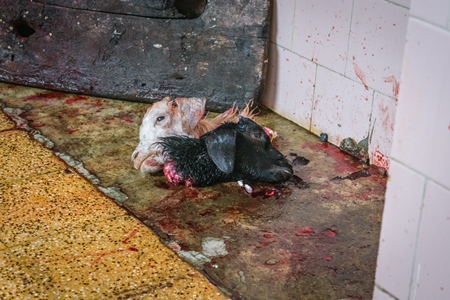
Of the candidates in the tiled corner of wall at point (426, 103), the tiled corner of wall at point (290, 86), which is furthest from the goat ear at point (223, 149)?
the tiled corner of wall at point (426, 103)

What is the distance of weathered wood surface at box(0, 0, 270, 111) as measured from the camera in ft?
18.5

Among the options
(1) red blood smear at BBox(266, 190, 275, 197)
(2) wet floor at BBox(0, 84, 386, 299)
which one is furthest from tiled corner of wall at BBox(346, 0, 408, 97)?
(1) red blood smear at BBox(266, 190, 275, 197)

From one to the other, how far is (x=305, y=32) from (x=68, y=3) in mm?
1749

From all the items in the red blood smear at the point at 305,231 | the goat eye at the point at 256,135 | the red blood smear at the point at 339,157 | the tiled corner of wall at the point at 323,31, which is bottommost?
the red blood smear at the point at 339,157

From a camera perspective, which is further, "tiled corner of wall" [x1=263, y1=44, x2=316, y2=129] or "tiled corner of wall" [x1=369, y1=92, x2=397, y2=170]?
"tiled corner of wall" [x1=263, y1=44, x2=316, y2=129]

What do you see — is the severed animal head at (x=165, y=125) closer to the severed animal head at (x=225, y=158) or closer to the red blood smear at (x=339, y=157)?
the severed animal head at (x=225, y=158)

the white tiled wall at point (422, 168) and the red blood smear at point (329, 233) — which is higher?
the white tiled wall at point (422, 168)

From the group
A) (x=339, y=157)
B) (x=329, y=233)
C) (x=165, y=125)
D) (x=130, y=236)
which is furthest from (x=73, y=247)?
(x=339, y=157)

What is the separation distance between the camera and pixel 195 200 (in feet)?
15.1

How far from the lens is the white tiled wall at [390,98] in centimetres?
263

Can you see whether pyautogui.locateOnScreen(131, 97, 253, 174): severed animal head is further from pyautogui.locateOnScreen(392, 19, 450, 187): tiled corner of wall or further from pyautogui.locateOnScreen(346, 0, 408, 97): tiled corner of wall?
pyautogui.locateOnScreen(392, 19, 450, 187): tiled corner of wall

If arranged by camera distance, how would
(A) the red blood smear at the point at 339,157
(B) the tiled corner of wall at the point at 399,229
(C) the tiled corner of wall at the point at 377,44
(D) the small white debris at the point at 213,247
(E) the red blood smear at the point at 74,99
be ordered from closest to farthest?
(B) the tiled corner of wall at the point at 399,229 → (D) the small white debris at the point at 213,247 → (C) the tiled corner of wall at the point at 377,44 → (A) the red blood smear at the point at 339,157 → (E) the red blood smear at the point at 74,99

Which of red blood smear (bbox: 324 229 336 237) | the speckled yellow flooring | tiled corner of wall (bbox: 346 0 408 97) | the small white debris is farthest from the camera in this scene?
tiled corner of wall (bbox: 346 0 408 97)

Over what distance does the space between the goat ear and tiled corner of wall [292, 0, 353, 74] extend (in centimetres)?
103
